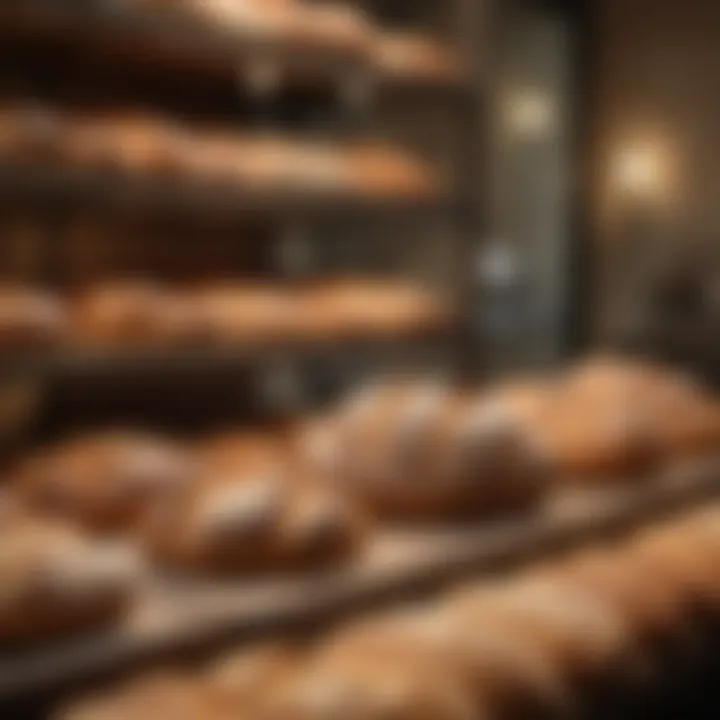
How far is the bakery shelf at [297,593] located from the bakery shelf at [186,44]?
42.9 inches

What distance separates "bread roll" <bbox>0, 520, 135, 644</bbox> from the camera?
1380 millimetres

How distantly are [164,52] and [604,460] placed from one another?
1.17 m

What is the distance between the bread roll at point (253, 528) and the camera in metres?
1.62

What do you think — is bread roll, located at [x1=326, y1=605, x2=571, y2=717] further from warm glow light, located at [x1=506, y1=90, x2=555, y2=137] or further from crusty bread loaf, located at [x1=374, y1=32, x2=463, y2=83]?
warm glow light, located at [x1=506, y1=90, x2=555, y2=137]

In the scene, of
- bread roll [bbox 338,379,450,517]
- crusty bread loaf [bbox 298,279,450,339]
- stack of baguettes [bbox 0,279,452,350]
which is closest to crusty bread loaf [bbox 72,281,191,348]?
stack of baguettes [bbox 0,279,452,350]

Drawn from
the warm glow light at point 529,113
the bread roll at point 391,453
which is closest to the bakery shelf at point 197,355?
the bread roll at point 391,453

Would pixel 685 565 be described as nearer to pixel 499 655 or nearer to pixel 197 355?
pixel 499 655

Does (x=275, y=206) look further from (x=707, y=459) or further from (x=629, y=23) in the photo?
(x=629, y=23)

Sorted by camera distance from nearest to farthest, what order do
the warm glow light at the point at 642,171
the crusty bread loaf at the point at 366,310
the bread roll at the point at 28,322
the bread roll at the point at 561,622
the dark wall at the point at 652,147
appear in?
the bread roll at the point at 561,622
the bread roll at the point at 28,322
the crusty bread loaf at the point at 366,310
the dark wall at the point at 652,147
the warm glow light at the point at 642,171

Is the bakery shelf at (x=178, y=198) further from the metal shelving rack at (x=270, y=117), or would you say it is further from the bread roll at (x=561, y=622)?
the bread roll at (x=561, y=622)

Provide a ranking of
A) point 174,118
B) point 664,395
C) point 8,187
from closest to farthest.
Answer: point 8,187, point 664,395, point 174,118

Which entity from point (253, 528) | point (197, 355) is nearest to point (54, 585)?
point (253, 528)

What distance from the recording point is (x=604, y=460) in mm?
2289

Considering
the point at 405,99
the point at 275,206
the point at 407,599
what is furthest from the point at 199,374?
the point at 407,599
